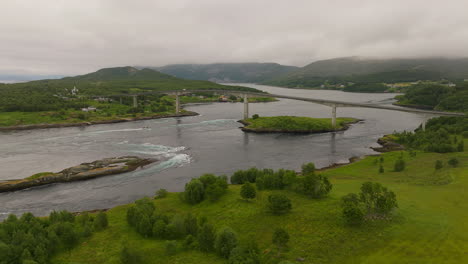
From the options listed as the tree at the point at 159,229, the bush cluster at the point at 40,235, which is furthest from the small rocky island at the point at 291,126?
the bush cluster at the point at 40,235

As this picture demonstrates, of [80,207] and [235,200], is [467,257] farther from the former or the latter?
[80,207]

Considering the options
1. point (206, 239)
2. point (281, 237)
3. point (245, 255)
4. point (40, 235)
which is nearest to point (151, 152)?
point (40, 235)

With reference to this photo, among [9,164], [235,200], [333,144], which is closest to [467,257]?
[235,200]

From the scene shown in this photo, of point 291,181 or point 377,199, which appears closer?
point 377,199

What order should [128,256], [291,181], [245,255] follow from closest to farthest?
[245,255]
[128,256]
[291,181]

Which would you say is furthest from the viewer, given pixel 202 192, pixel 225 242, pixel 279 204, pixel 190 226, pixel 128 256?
pixel 202 192

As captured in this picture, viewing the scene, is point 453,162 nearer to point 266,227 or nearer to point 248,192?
point 248,192
